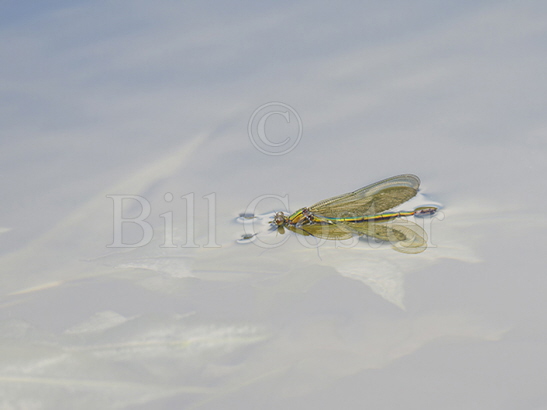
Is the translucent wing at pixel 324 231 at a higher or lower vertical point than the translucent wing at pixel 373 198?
lower

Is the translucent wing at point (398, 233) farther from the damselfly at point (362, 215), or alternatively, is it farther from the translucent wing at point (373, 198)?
the translucent wing at point (373, 198)

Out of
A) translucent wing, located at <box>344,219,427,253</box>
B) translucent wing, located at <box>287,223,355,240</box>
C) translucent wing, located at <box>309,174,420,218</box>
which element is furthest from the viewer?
translucent wing, located at <box>309,174,420,218</box>

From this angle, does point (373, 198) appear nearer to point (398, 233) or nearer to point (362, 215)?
point (362, 215)

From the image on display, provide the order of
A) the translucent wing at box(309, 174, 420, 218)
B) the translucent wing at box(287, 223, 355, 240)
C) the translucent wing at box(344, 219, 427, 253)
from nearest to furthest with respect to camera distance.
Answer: the translucent wing at box(344, 219, 427, 253) → the translucent wing at box(287, 223, 355, 240) → the translucent wing at box(309, 174, 420, 218)

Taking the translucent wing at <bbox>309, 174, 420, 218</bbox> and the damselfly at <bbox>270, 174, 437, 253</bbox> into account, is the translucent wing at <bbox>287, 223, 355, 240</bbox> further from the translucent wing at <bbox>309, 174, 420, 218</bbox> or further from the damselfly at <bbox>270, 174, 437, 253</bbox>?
the translucent wing at <bbox>309, 174, 420, 218</bbox>

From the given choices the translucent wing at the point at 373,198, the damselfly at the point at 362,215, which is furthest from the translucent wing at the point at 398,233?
the translucent wing at the point at 373,198

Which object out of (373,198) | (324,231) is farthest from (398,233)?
(324,231)

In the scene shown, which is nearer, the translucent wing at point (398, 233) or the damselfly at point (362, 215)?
the translucent wing at point (398, 233)

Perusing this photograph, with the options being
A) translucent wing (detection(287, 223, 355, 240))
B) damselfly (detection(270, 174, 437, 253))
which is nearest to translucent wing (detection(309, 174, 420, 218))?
damselfly (detection(270, 174, 437, 253))
